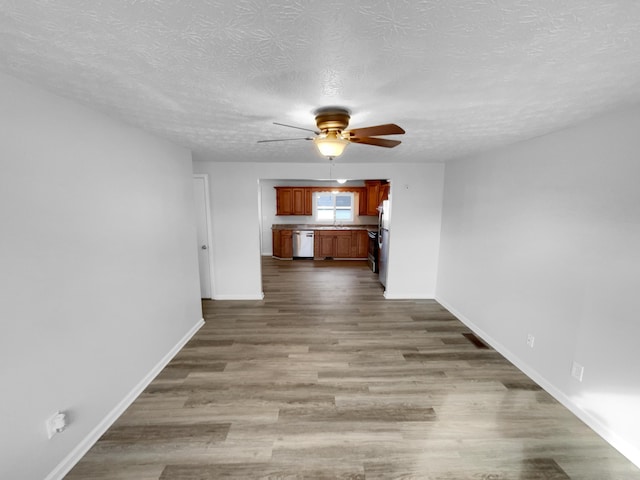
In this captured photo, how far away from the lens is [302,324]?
12.0 ft

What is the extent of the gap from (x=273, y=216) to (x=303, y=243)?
1241 mm

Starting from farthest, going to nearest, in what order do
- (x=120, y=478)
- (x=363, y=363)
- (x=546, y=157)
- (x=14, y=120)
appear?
1. (x=363, y=363)
2. (x=546, y=157)
3. (x=120, y=478)
4. (x=14, y=120)

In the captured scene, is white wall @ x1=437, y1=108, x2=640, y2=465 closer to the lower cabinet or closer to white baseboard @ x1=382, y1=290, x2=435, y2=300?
white baseboard @ x1=382, y1=290, x2=435, y2=300

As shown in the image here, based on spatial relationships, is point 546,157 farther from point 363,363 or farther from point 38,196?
point 38,196

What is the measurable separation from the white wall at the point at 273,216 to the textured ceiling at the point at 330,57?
5678mm

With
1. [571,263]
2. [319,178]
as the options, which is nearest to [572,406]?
[571,263]

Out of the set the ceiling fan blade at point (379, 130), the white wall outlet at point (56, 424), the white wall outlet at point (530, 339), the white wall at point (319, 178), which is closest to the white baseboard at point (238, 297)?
the white wall at point (319, 178)

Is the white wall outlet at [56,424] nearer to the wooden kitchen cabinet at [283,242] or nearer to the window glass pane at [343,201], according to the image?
the wooden kitchen cabinet at [283,242]

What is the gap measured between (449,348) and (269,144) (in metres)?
3.04

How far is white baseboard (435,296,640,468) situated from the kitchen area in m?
4.17

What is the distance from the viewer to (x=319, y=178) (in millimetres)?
4293

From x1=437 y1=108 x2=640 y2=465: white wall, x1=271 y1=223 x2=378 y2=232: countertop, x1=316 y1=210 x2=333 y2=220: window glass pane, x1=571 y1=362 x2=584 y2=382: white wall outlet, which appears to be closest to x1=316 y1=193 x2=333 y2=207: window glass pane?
x1=316 y1=210 x2=333 y2=220: window glass pane

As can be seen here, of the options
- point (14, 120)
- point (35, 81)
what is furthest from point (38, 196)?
point (35, 81)

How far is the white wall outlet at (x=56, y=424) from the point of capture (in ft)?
5.01
